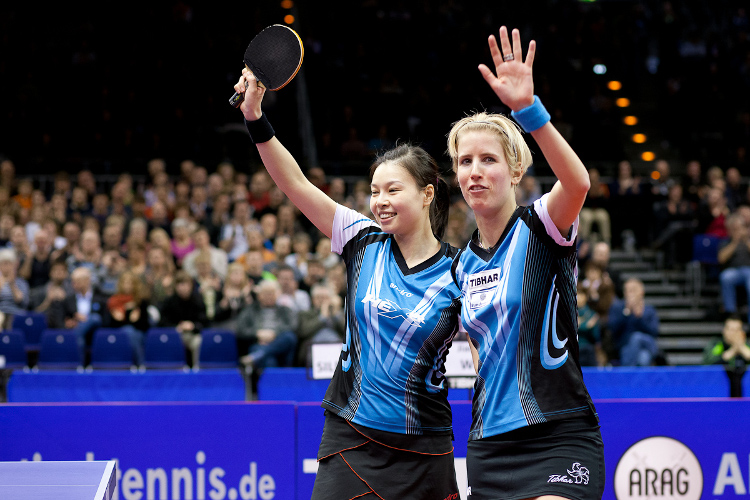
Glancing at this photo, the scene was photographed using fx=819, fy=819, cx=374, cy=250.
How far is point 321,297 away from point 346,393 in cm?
599

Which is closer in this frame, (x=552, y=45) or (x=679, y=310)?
(x=679, y=310)

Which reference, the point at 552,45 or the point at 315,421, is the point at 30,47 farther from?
the point at 315,421

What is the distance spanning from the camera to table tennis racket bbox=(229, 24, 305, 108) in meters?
2.97

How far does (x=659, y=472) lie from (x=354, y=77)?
1219 cm

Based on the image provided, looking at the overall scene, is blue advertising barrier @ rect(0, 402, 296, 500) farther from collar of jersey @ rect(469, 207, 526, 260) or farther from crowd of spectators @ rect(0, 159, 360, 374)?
collar of jersey @ rect(469, 207, 526, 260)

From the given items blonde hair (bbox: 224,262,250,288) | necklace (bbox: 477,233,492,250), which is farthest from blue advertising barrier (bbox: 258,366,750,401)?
necklace (bbox: 477,233,492,250)

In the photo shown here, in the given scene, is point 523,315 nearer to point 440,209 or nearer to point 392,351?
point 392,351

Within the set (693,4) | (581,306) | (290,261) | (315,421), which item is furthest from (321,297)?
(693,4)

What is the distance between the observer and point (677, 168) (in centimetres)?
1548

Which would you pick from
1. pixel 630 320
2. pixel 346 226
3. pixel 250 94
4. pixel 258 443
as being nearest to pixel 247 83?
pixel 250 94

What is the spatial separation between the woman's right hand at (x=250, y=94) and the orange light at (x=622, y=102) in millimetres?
15337

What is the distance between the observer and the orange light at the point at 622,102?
17125 mm

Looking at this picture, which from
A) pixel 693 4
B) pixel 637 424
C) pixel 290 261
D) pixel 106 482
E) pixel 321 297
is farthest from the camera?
pixel 693 4

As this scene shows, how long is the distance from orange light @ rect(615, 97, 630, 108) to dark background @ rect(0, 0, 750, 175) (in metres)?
0.15
